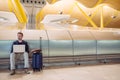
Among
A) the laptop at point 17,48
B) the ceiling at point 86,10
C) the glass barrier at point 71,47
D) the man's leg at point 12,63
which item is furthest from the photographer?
the ceiling at point 86,10

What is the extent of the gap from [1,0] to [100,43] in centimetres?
1288

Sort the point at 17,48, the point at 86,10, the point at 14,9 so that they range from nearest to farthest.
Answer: the point at 17,48 < the point at 14,9 < the point at 86,10

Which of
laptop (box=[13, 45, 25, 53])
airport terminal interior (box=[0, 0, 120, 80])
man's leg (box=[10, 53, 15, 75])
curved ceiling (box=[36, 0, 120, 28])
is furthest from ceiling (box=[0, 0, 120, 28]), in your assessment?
man's leg (box=[10, 53, 15, 75])

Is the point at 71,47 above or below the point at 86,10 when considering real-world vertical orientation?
below

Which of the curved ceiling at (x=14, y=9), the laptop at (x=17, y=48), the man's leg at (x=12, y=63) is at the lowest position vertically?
the man's leg at (x=12, y=63)

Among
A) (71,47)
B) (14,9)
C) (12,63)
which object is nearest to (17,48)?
(12,63)

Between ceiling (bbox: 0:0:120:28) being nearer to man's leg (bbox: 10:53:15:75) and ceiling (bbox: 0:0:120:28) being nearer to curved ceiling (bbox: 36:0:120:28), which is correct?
curved ceiling (bbox: 36:0:120:28)

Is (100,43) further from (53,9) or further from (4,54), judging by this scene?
(53,9)

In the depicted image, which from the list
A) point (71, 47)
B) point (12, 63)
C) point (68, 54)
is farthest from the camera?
point (71, 47)

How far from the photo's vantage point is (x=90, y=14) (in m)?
24.7

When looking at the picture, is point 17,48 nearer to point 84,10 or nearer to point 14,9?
point 14,9

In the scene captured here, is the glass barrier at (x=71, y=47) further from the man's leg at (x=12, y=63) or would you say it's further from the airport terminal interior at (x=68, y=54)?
the man's leg at (x=12, y=63)

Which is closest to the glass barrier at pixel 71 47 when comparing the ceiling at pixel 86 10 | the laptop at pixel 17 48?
the laptop at pixel 17 48

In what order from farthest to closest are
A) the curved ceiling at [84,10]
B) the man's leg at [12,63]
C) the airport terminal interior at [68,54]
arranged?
1. the curved ceiling at [84,10]
2. the man's leg at [12,63]
3. the airport terminal interior at [68,54]
